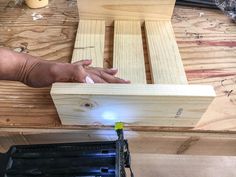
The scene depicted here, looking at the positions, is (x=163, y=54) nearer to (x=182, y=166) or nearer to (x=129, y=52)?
(x=129, y=52)

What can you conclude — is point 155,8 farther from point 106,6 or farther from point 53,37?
point 53,37

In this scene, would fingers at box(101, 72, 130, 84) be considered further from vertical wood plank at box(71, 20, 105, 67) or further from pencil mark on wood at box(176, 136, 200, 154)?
pencil mark on wood at box(176, 136, 200, 154)

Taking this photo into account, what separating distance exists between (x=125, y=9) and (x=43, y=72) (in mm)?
322

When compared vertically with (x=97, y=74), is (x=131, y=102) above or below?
below

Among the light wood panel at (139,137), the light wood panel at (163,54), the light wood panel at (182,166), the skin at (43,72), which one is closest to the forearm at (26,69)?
the skin at (43,72)

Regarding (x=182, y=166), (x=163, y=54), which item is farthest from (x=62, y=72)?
(x=182, y=166)

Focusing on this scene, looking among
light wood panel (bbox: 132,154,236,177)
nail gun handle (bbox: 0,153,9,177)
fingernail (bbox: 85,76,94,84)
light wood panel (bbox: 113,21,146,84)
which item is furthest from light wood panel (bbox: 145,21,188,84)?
light wood panel (bbox: 132,154,236,177)

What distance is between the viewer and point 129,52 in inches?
24.0

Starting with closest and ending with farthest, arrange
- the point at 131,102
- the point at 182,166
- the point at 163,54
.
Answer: the point at 131,102
the point at 163,54
the point at 182,166

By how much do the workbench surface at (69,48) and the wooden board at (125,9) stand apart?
0.05m

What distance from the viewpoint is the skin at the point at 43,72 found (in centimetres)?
48

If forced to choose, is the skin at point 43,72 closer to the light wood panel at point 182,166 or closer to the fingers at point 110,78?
the fingers at point 110,78

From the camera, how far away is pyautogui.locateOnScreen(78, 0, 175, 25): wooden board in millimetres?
681

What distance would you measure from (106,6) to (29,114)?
0.37 m
